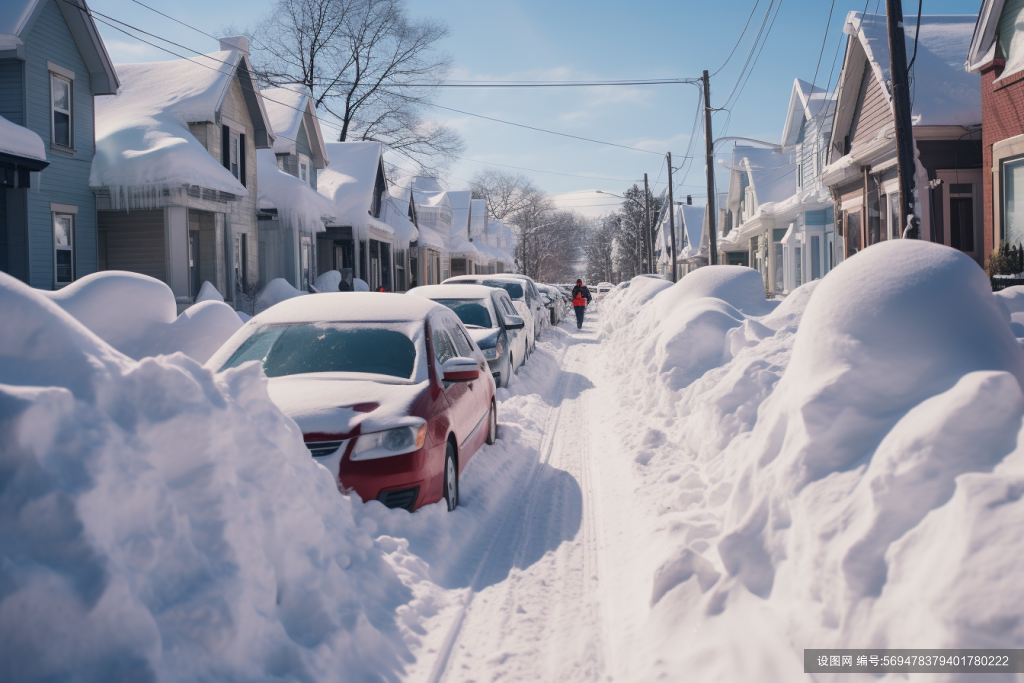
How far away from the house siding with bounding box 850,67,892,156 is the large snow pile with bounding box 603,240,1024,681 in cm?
1559

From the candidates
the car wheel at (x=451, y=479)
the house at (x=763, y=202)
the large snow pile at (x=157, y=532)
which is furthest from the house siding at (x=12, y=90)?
the house at (x=763, y=202)

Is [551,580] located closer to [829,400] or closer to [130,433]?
[829,400]

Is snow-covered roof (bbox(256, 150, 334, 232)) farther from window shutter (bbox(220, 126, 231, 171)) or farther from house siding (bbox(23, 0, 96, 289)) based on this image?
house siding (bbox(23, 0, 96, 289))

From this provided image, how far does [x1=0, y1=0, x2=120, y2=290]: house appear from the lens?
50.7 feet

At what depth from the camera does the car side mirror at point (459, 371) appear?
5848 mm

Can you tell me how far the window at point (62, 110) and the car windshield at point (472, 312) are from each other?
11749mm

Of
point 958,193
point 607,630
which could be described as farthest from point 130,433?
point 958,193

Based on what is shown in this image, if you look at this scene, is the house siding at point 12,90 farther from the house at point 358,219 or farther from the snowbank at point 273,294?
the house at point 358,219

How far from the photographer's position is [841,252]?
23750mm

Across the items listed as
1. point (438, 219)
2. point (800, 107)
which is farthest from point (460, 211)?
point (800, 107)

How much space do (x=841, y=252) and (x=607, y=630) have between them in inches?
885

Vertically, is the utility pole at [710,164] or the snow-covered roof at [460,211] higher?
the snow-covered roof at [460,211]

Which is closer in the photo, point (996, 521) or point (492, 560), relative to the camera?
point (996, 521)

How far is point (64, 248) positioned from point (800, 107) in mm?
26954
